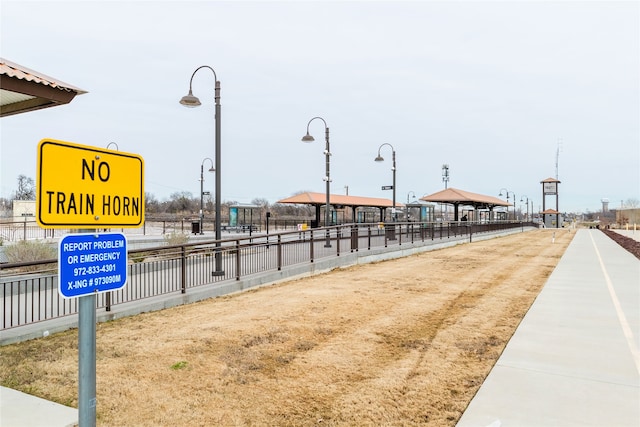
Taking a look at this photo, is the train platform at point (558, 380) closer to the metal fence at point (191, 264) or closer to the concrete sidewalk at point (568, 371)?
the concrete sidewalk at point (568, 371)

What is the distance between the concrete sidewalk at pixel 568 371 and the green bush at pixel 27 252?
12904 millimetres

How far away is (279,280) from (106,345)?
5929mm

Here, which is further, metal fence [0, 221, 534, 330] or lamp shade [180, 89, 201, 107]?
lamp shade [180, 89, 201, 107]

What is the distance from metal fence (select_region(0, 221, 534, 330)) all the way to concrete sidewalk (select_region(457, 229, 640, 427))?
4.95m

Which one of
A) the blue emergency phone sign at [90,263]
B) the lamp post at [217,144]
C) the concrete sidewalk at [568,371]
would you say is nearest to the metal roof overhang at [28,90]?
the blue emergency phone sign at [90,263]

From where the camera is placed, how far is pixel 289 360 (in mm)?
5250

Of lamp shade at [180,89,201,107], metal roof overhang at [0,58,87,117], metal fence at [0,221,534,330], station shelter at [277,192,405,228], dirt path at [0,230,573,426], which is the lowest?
dirt path at [0,230,573,426]

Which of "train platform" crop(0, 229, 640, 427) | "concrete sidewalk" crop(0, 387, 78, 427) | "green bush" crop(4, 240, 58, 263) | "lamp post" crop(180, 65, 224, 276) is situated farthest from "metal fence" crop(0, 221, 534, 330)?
"train platform" crop(0, 229, 640, 427)

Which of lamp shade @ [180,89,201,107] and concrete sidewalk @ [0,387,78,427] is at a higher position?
lamp shade @ [180,89,201,107]

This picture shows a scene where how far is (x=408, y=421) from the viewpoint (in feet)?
12.1

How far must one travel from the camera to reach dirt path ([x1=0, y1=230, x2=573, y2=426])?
3.91 m

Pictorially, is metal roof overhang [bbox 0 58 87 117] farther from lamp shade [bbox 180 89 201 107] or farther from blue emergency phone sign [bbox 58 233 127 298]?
lamp shade [bbox 180 89 201 107]

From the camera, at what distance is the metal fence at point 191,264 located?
7.54 meters

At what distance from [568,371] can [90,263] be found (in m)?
4.90
